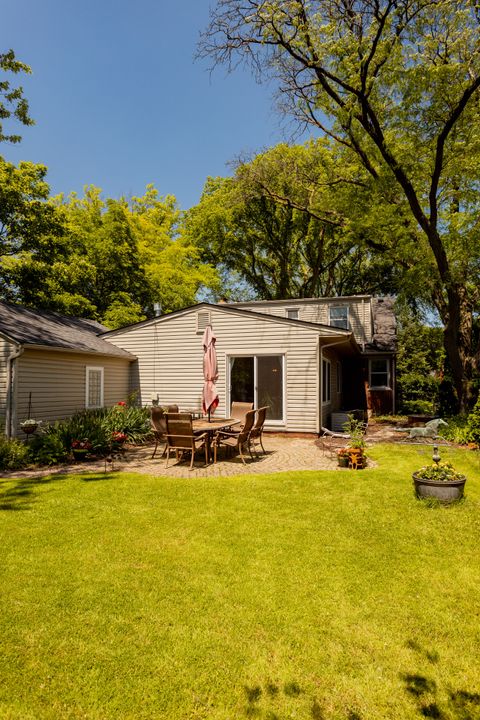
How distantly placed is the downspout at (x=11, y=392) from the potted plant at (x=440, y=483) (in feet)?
31.3

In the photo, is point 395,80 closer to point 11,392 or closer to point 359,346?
point 359,346

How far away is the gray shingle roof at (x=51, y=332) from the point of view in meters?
10.9

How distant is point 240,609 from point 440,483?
383 cm

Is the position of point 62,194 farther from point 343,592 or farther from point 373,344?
point 343,592

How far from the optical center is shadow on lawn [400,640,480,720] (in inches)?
→ 93.7

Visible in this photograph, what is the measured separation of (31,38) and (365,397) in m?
18.6

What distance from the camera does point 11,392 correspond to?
406 inches

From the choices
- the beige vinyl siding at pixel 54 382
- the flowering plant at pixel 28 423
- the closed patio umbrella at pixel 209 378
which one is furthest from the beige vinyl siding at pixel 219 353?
the flowering plant at pixel 28 423

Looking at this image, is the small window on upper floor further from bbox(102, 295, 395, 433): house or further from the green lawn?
the green lawn

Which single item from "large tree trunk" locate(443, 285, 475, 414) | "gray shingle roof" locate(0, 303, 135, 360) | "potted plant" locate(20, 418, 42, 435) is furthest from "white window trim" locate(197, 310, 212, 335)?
"large tree trunk" locate(443, 285, 475, 414)

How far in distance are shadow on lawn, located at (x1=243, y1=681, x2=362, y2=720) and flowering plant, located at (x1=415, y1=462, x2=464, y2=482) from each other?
4.25 m

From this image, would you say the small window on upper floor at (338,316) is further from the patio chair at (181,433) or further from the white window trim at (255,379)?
the patio chair at (181,433)

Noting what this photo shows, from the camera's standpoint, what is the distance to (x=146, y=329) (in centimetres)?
1485

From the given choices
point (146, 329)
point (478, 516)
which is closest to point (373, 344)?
point (146, 329)
